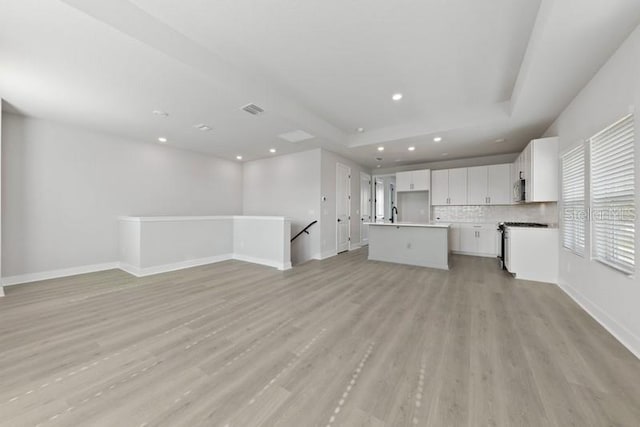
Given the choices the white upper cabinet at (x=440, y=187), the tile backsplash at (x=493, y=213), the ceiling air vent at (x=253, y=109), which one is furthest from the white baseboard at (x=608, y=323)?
the ceiling air vent at (x=253, y=109)

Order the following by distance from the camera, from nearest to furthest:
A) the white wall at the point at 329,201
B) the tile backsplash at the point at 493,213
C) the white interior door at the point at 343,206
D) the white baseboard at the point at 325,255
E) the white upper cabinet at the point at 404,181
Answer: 1. the tile backsplash at the point at 493,213
2. the white baseboard at the point at 325,255
3. the white wall at the point at 329,201
4. the white interior door at the point at 343,206
5. the white upper cabinet at the point at 404,181

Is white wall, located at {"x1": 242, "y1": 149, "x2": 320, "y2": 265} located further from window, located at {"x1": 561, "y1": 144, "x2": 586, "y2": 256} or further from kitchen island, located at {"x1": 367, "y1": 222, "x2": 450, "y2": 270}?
window, located at {"x1": 561, "y1": 144, "x2": 586, "y2": 256}

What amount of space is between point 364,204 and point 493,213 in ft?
11.7

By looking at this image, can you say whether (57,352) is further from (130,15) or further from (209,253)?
(209,253)

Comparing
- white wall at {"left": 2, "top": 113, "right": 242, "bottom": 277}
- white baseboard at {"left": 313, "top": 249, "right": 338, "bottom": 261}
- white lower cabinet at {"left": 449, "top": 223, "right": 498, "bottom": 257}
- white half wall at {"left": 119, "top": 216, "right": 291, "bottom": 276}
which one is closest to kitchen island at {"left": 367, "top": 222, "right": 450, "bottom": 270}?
white baseboard at {"left": 313, "top": 249, "right": 338, "bottom": 261}

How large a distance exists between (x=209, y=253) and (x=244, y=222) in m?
1.05

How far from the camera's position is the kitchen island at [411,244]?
190 inches

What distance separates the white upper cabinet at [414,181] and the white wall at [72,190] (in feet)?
20.4

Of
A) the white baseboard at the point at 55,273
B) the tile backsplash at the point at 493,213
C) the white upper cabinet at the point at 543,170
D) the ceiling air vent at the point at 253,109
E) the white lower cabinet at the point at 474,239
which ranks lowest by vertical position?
the white baseboard at the point at 55,273

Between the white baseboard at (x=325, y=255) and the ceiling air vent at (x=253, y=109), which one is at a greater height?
the ceiling air vent at (x=253, y=109)

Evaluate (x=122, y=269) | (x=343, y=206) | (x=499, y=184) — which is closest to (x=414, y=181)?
(x=499, y=184)

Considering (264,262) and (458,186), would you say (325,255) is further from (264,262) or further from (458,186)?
(458,186)

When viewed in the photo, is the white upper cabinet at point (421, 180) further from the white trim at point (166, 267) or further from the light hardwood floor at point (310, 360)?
the white trim at point (166, 267)

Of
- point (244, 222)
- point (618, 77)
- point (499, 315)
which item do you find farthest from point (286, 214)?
point (618, 77)
